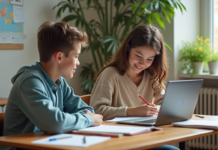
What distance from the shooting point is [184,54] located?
129 inches

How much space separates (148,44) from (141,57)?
0.29ft

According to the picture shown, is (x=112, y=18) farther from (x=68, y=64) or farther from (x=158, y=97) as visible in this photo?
(x=68, y=64)

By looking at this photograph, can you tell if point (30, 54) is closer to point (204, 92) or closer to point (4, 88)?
point (4, 88)

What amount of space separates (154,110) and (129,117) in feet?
0.45

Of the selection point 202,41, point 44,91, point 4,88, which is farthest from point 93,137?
point 202,41

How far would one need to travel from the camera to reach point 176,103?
156 cm

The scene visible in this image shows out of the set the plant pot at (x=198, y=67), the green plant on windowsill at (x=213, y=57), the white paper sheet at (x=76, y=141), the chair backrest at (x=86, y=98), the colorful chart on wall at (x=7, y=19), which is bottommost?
the white paper sheet at (x=76, y=141)

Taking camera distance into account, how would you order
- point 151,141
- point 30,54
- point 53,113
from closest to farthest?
1. point 151,141
2. point 53,113
3. point 30,54

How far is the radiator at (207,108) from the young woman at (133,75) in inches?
45.8

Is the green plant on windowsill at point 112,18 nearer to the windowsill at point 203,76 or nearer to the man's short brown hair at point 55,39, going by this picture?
the windowsill at point 203,76

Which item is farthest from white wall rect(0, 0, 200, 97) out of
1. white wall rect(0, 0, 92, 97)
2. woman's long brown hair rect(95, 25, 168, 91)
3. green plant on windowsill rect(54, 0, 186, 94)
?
woman's long brown hair rect(95, 25, 168, 91)

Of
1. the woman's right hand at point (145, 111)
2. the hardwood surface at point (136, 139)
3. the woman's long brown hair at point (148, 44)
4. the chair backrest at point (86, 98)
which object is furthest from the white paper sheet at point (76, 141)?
the woman's long brown hair at point (148, 44)

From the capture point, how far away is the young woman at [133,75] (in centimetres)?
196

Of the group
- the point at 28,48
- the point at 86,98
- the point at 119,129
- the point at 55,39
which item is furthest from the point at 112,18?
the point at 119,129
